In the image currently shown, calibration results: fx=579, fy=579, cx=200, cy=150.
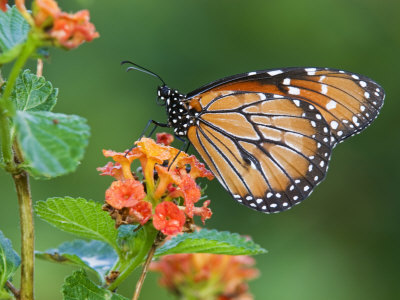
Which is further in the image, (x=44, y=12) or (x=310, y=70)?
(x=310, y=70)

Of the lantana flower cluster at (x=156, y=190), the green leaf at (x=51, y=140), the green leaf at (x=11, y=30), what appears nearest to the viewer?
the green leaf at (x=51, y=140)

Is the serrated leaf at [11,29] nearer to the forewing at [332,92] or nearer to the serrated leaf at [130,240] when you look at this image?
the serrated leaf at [130,240]

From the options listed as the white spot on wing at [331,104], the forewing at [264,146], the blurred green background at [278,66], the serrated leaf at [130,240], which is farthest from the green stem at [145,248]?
the blurred green background at [278,66]

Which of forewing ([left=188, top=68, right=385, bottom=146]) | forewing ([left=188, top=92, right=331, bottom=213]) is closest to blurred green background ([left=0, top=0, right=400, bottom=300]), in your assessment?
forewing ([left=188, top=92, right=331, bottom=213])

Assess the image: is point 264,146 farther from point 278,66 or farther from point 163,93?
point 278,66

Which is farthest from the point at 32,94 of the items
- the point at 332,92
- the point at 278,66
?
the point at 278,66

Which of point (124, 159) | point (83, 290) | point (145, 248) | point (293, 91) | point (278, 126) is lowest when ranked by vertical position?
point (83, 290)
